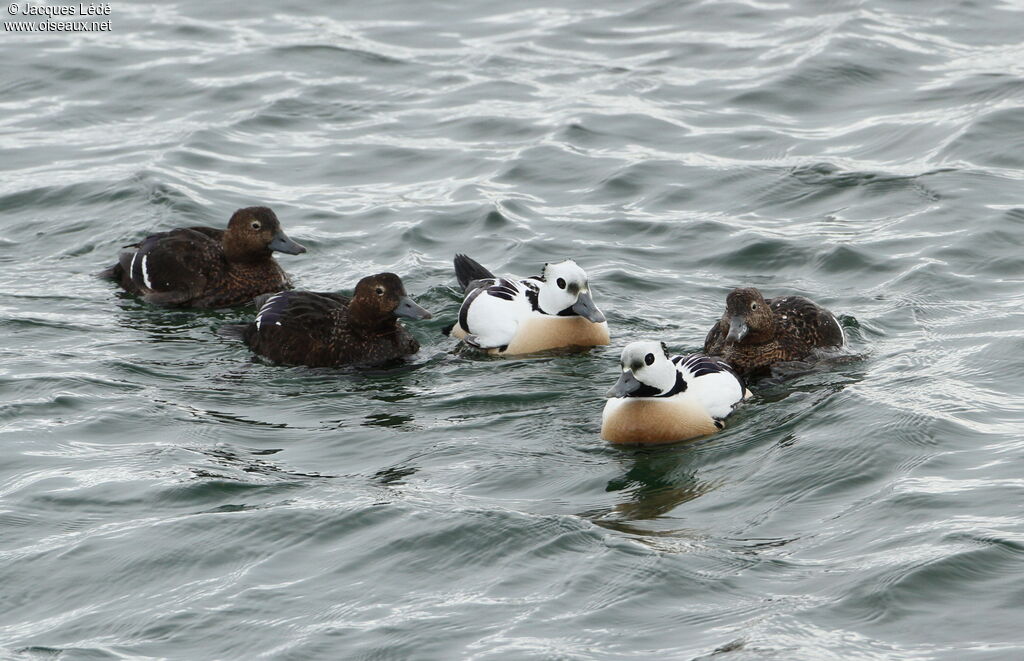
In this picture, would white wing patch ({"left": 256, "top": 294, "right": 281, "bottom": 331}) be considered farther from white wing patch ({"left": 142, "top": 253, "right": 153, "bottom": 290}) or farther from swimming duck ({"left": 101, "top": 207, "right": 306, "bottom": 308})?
white wing patch ({"left": 142, "top": 253, "right": 153, "bottom": 290})

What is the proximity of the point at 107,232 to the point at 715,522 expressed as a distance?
28.8 ft

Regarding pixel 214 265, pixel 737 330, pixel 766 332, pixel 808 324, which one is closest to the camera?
pixel 737 330

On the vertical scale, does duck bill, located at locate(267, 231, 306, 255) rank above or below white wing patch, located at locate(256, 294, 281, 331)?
above

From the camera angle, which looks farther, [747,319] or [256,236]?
[256,236]

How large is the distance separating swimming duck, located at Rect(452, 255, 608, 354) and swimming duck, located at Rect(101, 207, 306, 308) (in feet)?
6.05

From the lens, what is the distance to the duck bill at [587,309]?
11781 millimetres

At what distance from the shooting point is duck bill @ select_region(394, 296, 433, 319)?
1178cm

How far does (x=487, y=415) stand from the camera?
1077 cm

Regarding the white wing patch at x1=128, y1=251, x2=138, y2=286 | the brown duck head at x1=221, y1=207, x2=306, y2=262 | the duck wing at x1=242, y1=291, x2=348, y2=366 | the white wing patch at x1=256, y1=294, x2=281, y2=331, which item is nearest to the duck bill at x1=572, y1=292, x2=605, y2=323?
the duck wing at x1=242, y1=291, x2=348, y2=366

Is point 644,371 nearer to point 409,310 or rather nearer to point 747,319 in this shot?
point 747,319

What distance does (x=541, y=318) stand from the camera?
40.3 ft

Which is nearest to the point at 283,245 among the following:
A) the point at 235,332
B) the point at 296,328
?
the point at 235,332

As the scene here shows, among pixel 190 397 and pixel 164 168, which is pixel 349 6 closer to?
pixel 164 168

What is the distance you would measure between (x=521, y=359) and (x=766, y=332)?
2086 millimetres
